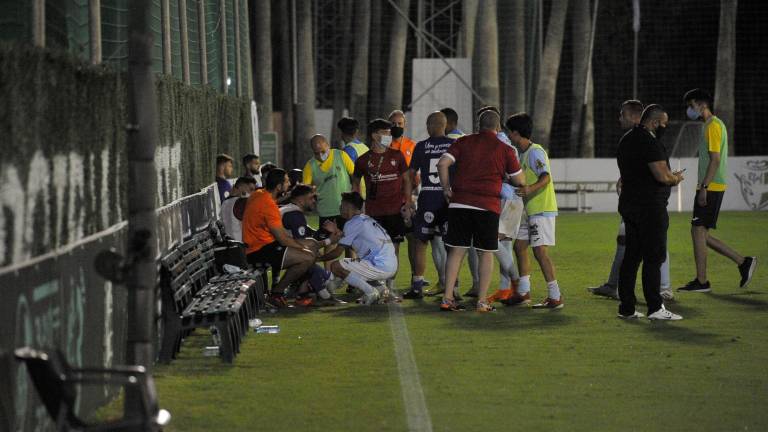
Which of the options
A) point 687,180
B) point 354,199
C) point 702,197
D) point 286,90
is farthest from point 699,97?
point 286,90

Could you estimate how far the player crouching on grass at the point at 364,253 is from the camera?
1389 centimetres

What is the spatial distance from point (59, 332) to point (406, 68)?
60437 mm

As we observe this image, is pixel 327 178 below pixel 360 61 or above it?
below

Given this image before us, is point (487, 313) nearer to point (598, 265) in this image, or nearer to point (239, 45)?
point (598, 265)

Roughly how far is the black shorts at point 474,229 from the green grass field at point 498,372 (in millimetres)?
655

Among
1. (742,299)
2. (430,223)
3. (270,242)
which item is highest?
(430,223)

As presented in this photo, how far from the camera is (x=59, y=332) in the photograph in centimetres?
727

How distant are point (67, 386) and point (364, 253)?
26.6 feet

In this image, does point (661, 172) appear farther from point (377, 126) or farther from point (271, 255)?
point (271, 255)

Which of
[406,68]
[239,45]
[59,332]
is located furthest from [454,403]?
[406,68]

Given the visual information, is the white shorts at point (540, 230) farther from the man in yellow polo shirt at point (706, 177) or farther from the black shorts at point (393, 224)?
the man in yellow polo shirt at point (706, 177)

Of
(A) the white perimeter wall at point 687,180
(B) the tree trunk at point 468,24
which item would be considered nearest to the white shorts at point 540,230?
(A) the white perimeter wall at point 687,180

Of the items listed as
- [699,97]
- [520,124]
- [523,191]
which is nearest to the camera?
[523,191]

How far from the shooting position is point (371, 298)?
1409cm
